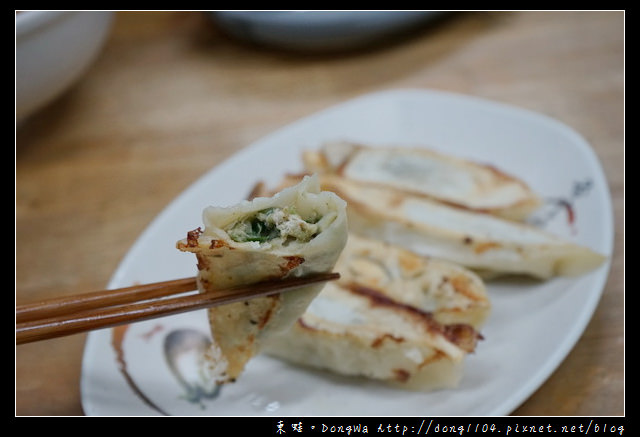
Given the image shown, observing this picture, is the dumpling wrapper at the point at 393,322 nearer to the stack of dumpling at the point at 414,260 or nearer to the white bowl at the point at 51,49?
the stack of dumpling at the point at 414,260

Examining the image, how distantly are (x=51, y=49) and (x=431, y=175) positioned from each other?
1.22m

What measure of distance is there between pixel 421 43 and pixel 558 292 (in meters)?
1.47

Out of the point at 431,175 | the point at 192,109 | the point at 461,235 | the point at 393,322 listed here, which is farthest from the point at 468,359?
the point at 192,109

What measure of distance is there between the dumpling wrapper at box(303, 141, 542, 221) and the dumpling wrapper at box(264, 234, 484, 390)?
278 millimetres

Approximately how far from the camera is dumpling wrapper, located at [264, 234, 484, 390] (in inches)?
54.7

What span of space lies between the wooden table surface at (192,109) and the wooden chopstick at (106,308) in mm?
410

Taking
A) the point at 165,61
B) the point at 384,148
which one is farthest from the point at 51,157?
the point at 384,148

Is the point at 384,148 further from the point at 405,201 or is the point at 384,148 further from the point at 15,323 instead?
the point at 15,323

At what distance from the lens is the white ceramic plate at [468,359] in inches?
54.2

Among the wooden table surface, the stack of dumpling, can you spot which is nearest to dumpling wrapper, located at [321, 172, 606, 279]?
the stack of dumpling

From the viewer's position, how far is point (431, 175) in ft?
6.15

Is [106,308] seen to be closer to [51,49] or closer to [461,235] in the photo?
[461,235]

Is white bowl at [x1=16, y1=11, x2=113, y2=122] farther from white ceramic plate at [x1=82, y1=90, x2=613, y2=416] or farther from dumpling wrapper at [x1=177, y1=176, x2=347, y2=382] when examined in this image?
dumpling wrapper at [x1=177, y1=176, x2=347, y2=382]

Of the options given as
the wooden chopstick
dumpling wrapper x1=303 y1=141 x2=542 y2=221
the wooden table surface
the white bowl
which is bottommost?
the wooden chopstick
